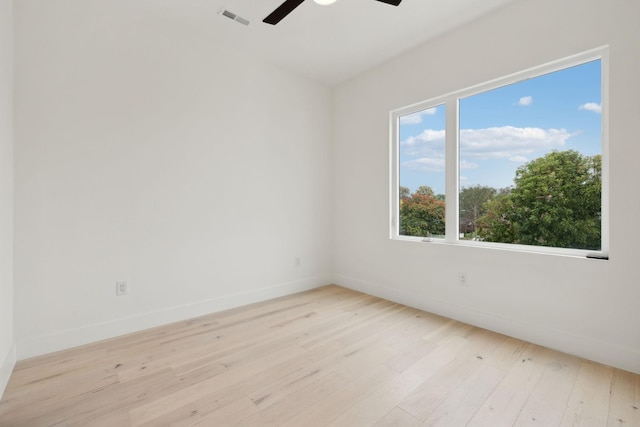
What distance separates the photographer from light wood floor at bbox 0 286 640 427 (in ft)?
4.94

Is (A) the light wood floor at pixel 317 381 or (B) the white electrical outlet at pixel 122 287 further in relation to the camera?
Answer: (B) the white electrical outlet at pixel 122 287

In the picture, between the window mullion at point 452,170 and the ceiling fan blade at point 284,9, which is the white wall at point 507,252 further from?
the ceiling fan blade at point 284,9

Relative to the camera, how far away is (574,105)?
2236mm

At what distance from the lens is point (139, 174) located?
257cm

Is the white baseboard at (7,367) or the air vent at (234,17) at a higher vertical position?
the air vent at (234,17)

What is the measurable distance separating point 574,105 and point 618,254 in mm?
1137

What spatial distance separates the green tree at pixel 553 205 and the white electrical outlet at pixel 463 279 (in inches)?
15.9

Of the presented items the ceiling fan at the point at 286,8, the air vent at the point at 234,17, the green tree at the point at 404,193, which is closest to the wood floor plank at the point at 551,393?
the green tree at the point at 404,193

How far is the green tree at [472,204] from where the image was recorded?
2.72 meters

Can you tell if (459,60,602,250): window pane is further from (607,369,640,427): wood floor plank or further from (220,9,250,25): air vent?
(220,9,250,25): air vent

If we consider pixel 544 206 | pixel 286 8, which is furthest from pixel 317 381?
pixel 286 8

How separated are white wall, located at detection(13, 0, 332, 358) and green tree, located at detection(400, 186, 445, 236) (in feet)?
4.38

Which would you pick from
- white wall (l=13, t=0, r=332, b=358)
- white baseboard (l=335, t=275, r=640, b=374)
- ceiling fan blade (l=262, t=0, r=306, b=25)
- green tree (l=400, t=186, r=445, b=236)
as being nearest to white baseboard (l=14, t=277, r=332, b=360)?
white wall (l=13, t=0, r=332, b=358)

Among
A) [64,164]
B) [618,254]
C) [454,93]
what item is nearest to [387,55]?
[454,93]
